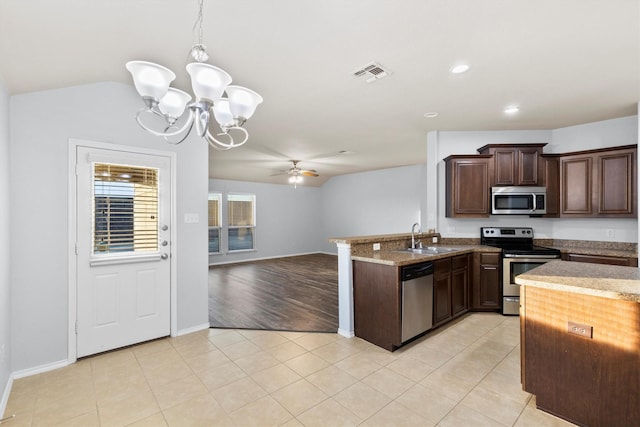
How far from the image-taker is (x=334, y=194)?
31.3 ft

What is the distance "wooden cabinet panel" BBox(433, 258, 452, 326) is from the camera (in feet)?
10.5

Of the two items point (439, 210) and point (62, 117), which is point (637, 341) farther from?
point (62, 117)

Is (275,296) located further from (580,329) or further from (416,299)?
(580,329)

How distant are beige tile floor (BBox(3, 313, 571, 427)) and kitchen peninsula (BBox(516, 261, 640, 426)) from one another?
0.19m

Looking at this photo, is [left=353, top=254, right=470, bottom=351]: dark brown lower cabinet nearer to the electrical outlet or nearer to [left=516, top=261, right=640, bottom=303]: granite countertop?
[left=516, top=261, right=640, bottom=303]: granite countertop

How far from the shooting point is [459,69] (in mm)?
2543

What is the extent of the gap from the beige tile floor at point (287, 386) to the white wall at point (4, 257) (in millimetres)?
197

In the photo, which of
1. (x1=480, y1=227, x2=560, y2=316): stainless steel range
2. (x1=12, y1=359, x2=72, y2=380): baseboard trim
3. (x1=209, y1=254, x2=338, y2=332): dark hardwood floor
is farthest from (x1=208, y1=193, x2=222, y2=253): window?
(x1=480, y1=227, x2=560, y2=316): stainless steel range

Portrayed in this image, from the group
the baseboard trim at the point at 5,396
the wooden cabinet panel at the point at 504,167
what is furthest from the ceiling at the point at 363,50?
the baseboard trim at the point at 5,396

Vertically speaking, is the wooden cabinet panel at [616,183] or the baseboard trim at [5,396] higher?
the wooden cabinet panel at [616,183]

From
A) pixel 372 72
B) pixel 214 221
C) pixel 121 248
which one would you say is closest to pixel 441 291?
pixel 372 72

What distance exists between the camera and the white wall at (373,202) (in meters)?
7.54

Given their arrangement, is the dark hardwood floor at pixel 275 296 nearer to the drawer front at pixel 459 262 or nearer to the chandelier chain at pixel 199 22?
the drawer front at pixel 459 262

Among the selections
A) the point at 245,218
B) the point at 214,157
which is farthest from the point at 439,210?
the point at 245,218
